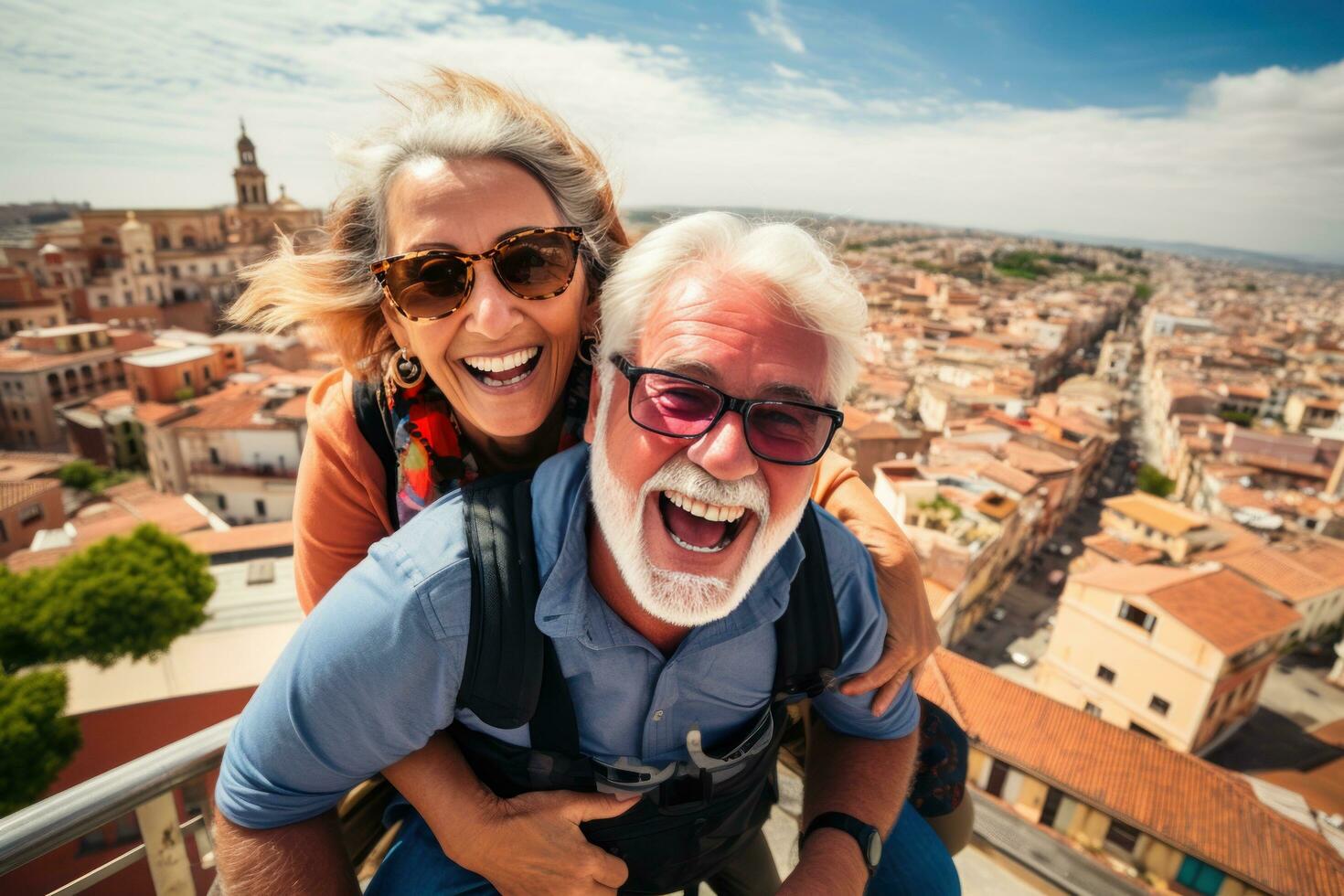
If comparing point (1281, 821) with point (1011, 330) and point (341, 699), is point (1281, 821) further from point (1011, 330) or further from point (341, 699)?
point (1011, 330)

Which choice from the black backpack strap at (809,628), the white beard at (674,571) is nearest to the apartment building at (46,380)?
the white beard at (674,571)

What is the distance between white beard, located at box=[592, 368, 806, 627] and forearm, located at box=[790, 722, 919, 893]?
2.18 ft

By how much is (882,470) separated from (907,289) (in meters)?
48.0

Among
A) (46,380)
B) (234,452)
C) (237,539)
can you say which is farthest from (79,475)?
(237,539)

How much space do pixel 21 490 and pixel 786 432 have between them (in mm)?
22156

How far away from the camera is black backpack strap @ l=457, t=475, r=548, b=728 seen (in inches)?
47.3

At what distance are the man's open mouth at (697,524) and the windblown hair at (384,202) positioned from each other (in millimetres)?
681

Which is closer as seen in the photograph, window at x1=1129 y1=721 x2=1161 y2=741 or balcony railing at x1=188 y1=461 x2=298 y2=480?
window at x1=1129 y1=721 x2=1161 y2=741

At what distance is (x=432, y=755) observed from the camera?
1.35 m

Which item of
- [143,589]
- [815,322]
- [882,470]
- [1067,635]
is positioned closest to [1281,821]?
[1067,635]

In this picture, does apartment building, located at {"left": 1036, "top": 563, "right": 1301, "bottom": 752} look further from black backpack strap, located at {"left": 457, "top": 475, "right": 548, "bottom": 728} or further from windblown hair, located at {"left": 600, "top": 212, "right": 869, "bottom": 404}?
black backpack strap, located at {"left": 457, "top": 475, "right": 548, "bottom": 728}

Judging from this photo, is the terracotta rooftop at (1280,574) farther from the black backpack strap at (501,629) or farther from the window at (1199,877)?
the black backpack strap at (501,629)

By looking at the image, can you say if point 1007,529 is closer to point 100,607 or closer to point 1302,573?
point 1302,573

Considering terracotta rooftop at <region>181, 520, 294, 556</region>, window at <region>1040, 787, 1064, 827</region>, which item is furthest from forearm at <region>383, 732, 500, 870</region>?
terracotta rooftop at <region>181, 520, 294, 556</region>
